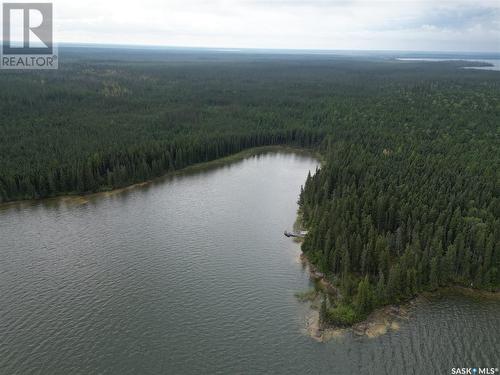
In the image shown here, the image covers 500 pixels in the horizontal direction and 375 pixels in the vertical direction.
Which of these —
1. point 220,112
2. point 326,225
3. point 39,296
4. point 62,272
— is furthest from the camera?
point 220,112

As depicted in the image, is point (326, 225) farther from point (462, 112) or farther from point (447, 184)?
point (462, 112)

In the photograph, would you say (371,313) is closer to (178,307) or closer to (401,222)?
(401,222)

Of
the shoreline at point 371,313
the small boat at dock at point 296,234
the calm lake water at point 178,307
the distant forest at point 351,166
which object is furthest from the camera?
the small boat at dock at point 296,234

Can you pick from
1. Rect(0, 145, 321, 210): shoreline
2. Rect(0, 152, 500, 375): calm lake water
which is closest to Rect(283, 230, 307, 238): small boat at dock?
Rect(0, 152, 500, 375): calm lake water

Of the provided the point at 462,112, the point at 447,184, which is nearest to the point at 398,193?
the point at 447,184

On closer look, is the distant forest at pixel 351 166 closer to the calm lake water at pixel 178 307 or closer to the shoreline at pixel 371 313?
the shoreline at pixel 371 313

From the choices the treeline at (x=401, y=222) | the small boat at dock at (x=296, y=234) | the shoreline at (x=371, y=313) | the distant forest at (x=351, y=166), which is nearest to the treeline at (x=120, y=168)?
the distant forest at (x=351, y=166)
